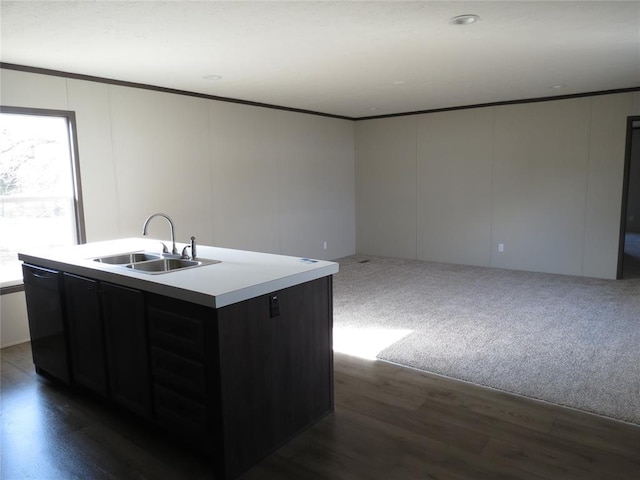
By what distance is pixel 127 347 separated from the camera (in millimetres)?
2465

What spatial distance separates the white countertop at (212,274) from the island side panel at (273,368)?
63mm

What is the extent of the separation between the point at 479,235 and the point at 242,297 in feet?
17.8

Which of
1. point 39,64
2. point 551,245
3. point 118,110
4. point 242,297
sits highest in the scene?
point 39,64

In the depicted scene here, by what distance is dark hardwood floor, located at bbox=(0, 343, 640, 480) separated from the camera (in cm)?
217

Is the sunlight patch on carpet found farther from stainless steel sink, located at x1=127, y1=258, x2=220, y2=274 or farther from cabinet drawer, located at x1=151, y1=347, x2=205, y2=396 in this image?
cabinet drawer, located at x1=151, y1=347, x2=205, y2=396

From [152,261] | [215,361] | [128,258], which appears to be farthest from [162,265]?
[215,361]

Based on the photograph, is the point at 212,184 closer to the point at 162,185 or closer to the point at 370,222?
the point at 162,185

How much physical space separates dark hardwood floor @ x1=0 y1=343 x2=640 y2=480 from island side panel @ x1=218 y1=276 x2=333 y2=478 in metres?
0.11

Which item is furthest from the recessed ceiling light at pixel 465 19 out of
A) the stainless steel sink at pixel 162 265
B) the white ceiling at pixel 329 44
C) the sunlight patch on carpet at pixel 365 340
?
the sunlight patch on carpet at pixel 365 340

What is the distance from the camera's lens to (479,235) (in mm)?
6762

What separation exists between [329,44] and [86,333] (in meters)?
2.55

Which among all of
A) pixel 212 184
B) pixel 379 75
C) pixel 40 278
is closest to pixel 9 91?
pixel 40 278

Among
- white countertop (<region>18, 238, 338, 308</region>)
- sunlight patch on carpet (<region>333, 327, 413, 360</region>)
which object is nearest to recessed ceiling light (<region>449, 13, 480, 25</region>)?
white countertop (<region>18, 238, 338, 308</region>)

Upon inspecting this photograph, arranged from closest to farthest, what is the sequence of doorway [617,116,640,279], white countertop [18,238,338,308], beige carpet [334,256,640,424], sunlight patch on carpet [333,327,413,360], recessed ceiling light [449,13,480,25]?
white countertop [18,238,338,308]
recessed ceiling light [449,13,480,25]
beige carpet [334,256,640,424]
sunlight patch on carpet [333,327,413,360]
doorway [617,116,640,279]
